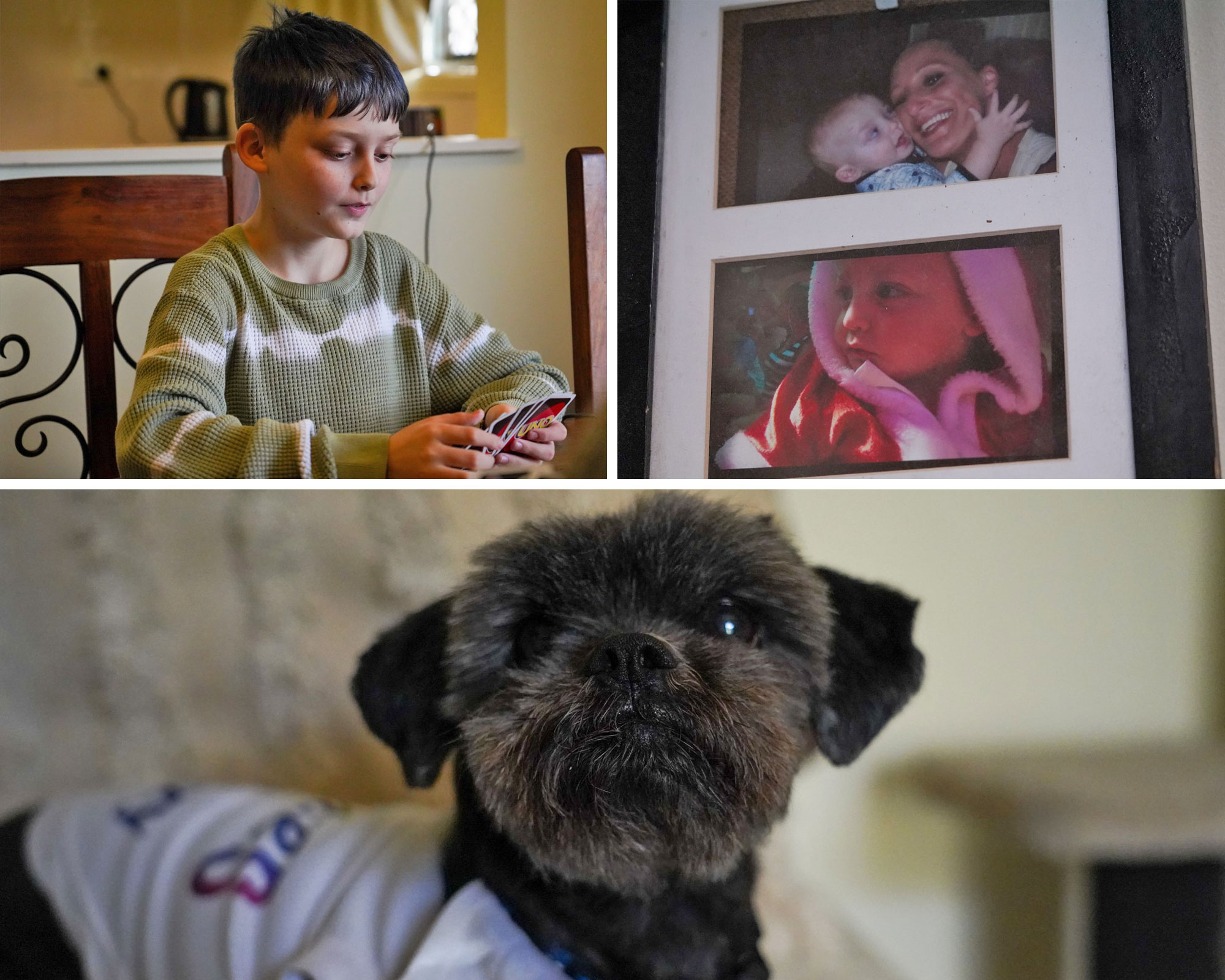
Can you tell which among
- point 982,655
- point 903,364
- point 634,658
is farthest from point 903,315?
point 634,658

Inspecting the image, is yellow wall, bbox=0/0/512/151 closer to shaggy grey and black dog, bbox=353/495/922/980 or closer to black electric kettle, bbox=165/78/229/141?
black electric kettle, bbox=165/78/229/141

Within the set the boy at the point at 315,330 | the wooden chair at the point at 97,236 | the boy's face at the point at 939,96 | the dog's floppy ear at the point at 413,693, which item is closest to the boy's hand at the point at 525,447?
the boy at the point at 315,330

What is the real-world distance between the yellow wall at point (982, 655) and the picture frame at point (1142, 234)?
0.10 m

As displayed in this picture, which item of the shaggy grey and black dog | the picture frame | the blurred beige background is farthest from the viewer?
the picture frame

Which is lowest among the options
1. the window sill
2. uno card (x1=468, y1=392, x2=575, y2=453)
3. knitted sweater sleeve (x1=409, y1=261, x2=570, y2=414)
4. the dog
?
the dog

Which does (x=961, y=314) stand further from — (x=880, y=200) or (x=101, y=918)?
(x=101, y=918)

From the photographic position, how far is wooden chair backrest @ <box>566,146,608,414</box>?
62 cm

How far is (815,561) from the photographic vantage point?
0.52 meters

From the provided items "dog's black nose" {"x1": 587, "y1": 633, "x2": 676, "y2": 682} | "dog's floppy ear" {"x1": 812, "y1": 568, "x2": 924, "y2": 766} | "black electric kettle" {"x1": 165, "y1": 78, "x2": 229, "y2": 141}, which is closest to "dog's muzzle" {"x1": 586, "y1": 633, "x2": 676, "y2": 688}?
"dog's black nose" {"x1": 587, "y1": 633, "x2": 676, "y2": 682}

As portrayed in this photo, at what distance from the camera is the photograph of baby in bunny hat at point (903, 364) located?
0.65m

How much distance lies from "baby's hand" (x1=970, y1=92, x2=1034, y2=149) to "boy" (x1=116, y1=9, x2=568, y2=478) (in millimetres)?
356

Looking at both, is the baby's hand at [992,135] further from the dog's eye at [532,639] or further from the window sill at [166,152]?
the dog's eye at [532,639]

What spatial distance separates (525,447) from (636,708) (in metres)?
0.22

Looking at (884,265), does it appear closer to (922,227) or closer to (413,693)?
(922,227)
